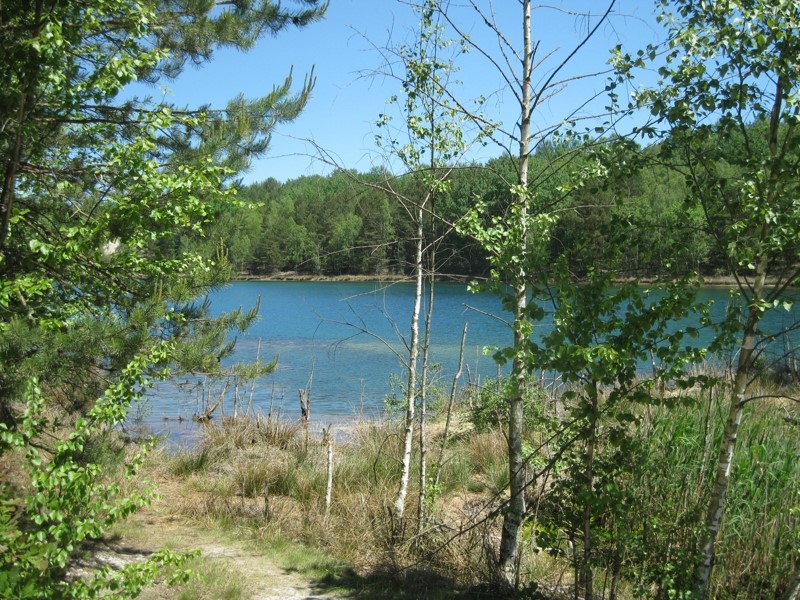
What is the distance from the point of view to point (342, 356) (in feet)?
83.3

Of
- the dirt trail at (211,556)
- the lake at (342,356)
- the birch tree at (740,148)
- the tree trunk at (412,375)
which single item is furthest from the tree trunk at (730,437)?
the tree trunk at (412,375)

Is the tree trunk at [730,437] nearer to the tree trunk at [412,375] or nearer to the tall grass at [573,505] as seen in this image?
the tall grass at [573,505]

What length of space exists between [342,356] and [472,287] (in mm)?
20750

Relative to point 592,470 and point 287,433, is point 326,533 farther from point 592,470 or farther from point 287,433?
point 287,433

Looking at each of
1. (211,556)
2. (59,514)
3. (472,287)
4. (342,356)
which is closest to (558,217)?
(472,287)

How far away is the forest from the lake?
1.05m

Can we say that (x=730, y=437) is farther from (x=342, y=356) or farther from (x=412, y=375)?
(x=342, y=356)

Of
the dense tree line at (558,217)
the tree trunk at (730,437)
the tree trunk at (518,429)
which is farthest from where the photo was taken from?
the tree trunk at (518,429)

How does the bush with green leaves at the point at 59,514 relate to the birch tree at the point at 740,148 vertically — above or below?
below

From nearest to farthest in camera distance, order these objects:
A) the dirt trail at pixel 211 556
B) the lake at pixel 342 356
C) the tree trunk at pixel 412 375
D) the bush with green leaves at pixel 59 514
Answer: the bush with green leaves at pixel 59 514 → the dirt trail at pixel 211 556 → the tree trunk at pixel 412 375 → the lake at pixel 342 356

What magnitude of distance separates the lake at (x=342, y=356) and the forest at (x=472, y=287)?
1.05 m

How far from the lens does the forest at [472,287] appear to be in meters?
3.79

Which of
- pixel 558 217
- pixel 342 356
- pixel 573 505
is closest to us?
pixel 573 505

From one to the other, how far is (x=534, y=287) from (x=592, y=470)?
1072mm
